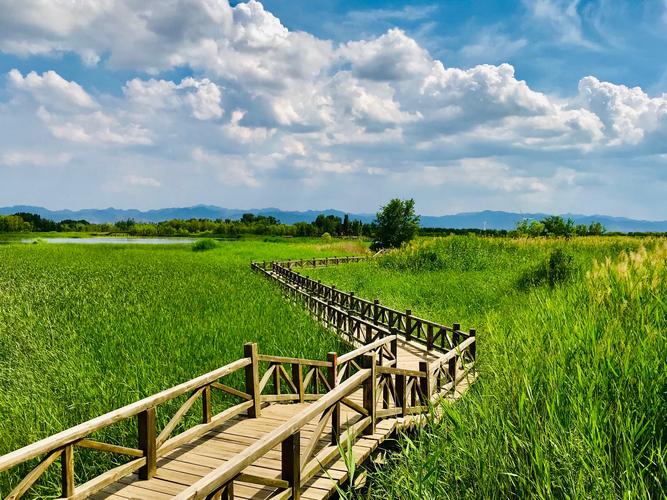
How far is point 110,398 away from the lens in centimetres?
823

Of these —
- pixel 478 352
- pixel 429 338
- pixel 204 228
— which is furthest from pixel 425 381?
pixel 204 228

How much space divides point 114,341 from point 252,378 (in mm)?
6069

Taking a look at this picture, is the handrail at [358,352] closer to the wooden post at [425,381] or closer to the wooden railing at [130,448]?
the wooden post at [425,381]

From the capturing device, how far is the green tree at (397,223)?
4994 cm

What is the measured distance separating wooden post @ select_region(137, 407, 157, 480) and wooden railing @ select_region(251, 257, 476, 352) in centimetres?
694

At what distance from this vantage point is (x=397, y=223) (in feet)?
164

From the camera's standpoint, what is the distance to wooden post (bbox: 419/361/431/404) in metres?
7.52

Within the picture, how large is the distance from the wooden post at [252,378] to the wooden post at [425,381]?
2.73 metres

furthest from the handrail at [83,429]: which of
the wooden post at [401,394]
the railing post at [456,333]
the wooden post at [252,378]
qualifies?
the railing post at [456,333]

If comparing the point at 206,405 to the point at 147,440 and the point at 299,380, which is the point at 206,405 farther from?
the point at 299,380

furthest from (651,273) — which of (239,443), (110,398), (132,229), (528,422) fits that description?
(132,229)

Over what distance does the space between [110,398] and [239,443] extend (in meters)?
3.22

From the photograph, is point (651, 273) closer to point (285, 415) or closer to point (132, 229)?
point (285, 415)

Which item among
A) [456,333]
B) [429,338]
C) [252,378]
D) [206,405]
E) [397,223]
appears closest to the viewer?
[206,405]
